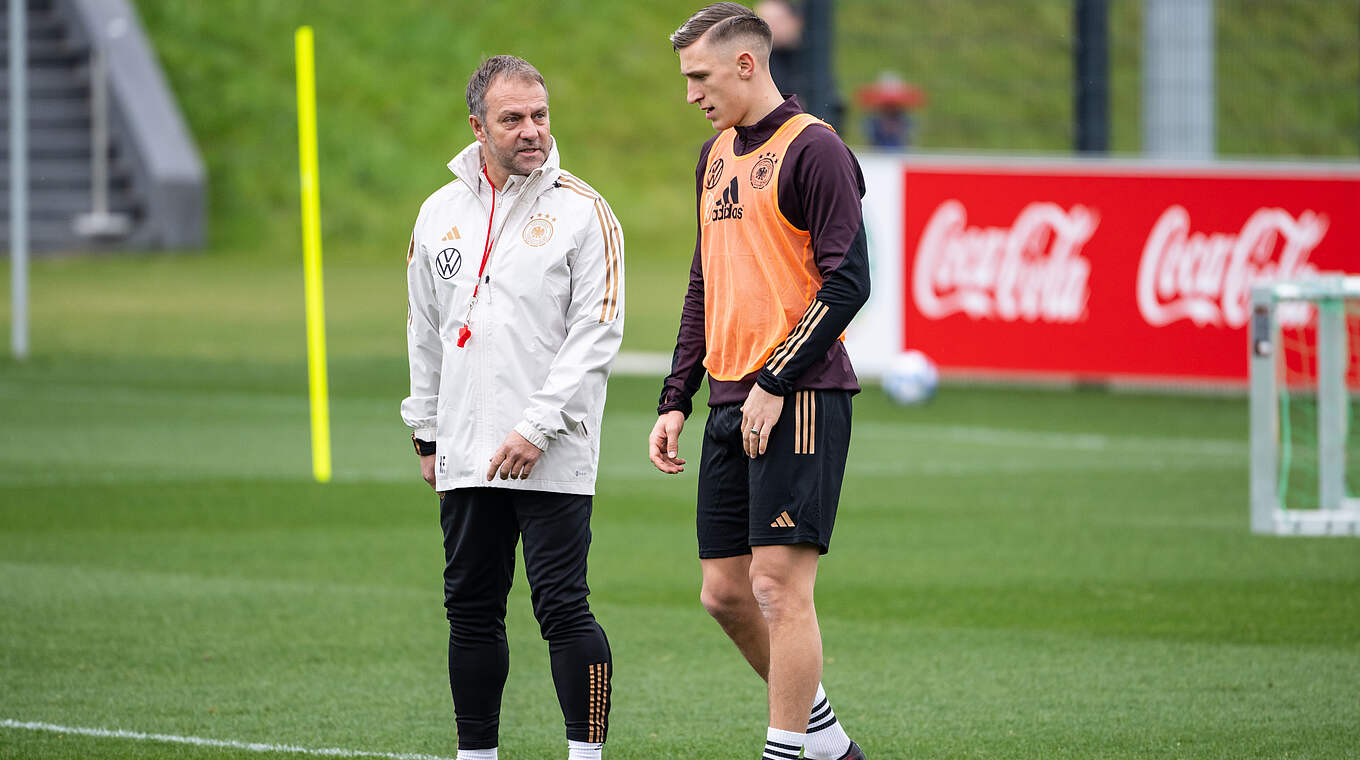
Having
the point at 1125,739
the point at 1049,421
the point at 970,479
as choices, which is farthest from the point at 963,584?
the point at 1049,421

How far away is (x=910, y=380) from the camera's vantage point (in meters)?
16.6

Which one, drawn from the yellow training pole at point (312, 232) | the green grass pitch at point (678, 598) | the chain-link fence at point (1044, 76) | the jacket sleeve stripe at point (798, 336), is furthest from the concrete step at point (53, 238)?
the jacket sleeve stripe at point (798, 336)

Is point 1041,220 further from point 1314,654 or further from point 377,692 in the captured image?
point 377,692

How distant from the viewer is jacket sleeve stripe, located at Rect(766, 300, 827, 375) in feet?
15.7

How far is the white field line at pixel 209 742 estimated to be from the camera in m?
5.75

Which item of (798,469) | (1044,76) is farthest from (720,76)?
(1044,76)

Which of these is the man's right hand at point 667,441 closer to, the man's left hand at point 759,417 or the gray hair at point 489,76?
the man's left hand at point 759,417

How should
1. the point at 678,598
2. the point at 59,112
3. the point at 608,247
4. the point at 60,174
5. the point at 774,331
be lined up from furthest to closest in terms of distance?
the point at 59,112 < the point at 60,174 < the point at 678,598 < the point at 608,247 < the point at 774,331

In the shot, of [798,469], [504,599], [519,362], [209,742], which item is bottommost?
[209,742]

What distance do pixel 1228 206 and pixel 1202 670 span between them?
34.4 feet

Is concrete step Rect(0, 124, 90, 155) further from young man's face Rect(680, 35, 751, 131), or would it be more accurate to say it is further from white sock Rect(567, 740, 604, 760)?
white sock Rect(567, 740, 604, 760)

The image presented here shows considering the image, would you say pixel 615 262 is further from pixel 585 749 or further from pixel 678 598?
pixel 678 598

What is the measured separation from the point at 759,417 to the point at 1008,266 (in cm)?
1277

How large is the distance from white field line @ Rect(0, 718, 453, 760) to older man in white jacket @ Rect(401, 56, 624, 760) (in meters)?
0.74
